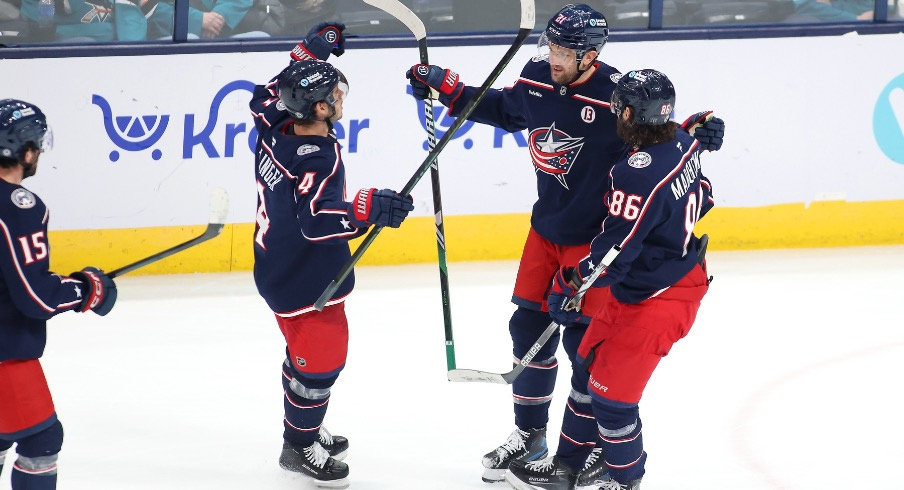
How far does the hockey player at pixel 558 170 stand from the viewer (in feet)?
Result: 10.4

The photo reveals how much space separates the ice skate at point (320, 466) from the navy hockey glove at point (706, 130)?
133 cm

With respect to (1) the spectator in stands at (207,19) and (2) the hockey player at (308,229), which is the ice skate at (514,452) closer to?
(2) the hockey player at (308,229)

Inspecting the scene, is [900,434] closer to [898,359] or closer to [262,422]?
[898,359]

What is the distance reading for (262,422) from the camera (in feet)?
12.7

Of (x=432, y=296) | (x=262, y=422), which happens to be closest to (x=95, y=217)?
(x=432, y=296)

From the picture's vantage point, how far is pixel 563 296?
298 centimetres

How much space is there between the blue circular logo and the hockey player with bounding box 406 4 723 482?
A: 318cm

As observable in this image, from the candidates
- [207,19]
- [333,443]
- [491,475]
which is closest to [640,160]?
[491,475]

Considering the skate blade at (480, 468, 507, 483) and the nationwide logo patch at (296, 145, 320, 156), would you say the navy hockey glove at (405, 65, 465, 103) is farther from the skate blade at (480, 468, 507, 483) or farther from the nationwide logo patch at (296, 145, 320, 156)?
the skate blade at (480, 468, 507, 483)

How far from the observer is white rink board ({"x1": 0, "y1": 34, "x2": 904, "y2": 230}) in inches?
218

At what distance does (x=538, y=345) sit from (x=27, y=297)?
4.34ft

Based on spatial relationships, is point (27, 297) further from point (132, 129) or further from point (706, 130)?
point (132, 129)

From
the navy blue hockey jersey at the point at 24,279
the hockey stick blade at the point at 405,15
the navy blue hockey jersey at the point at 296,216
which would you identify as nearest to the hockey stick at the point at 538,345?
the navy blue hockey jersey at the point at 296,216

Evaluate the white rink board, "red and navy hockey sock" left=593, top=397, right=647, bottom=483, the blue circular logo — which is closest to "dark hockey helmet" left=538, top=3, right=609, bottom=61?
"red and navy hockey sock" left=593, top=397, right=647, bottom=483
